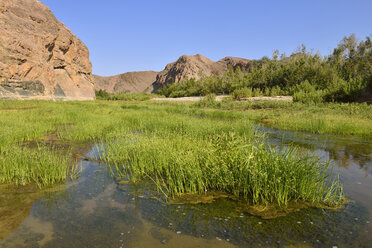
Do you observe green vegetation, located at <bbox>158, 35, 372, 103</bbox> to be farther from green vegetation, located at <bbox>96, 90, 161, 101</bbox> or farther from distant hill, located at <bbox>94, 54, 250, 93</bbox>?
distant hill, located at <bbox>94, 54, 250, 93</bbox>

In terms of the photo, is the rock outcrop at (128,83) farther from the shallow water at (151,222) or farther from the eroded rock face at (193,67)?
the shallow water at (151,222)

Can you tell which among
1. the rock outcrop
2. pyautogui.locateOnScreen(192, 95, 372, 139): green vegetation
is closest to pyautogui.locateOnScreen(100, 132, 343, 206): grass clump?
pyautogui.locateOnScreen(192, 95, 372, 139): green vegetation

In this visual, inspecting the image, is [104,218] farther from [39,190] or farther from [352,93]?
[352,93]

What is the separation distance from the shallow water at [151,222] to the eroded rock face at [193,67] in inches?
4517

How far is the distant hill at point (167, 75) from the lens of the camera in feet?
416

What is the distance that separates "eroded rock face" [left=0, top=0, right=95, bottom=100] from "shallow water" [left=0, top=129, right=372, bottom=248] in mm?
28051

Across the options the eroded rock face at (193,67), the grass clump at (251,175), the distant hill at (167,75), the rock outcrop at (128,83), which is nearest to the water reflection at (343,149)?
the grass clump at (251,175)

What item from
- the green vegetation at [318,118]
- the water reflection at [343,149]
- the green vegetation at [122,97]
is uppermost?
the green vegetation at [122,97]

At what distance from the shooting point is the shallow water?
2756 millimetres

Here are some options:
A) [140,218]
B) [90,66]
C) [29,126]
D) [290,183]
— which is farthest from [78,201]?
[90,66]

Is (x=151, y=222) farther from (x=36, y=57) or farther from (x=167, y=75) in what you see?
(x=167, y=75)

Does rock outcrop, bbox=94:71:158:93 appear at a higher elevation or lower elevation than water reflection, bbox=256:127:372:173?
higher

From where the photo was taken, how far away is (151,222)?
3.17 meters

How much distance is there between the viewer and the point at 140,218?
3.27 m
